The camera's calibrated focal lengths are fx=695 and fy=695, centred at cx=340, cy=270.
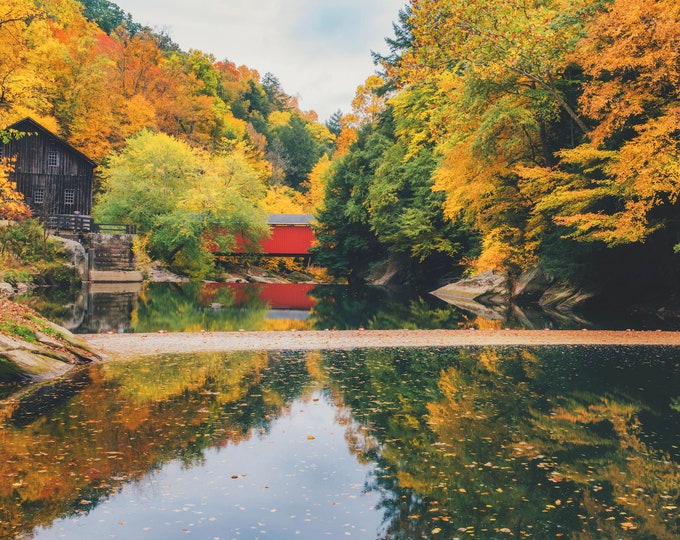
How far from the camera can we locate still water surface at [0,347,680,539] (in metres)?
5.12

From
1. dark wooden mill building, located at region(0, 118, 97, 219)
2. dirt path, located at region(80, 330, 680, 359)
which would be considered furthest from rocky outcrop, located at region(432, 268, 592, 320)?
dark wooden mill building, located at region(0, 118, 97, 219)

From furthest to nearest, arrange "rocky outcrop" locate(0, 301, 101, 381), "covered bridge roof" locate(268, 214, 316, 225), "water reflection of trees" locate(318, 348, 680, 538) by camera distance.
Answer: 1. "covered bridge roof" locate(268, 214, 316, 225)
2. "rocky outcrop" locate(0, 301, 101, 381)
3. "water reflection of trees" locate(318, 348, 680, 538)

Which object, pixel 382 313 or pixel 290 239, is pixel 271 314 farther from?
pixel 290 239

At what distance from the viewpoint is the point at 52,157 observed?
42.8m

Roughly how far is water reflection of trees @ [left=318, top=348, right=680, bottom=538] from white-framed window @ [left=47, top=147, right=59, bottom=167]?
35905mm

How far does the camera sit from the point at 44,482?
228 inches

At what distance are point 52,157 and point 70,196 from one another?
2.58m

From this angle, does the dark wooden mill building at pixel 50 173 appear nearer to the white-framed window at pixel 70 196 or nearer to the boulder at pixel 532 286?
the white-framed window at pixel 70 196

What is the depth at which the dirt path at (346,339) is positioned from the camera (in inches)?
567

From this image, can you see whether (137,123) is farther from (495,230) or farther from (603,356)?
(603,356)

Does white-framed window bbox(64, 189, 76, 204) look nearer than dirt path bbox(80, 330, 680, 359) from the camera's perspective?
No

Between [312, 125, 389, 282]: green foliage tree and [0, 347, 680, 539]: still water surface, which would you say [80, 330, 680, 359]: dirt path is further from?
[312, 125, 389, 282]: green foliage tree

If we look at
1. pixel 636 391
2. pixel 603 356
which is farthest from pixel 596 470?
pixel 603 356

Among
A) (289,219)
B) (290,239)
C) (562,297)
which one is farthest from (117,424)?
(289,219)
